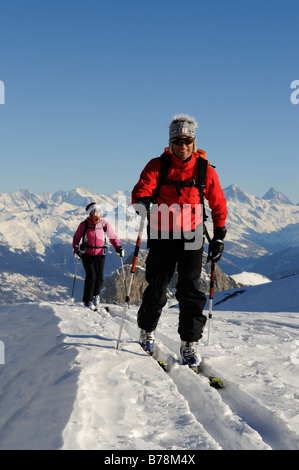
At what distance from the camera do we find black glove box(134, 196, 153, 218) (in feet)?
17.3

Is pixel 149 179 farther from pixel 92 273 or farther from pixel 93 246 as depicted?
pixel 92 273

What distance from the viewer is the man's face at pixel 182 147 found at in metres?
5.49

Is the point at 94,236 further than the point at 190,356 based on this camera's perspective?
Yes

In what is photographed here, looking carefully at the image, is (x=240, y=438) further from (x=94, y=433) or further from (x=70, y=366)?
(x=70, y=366)

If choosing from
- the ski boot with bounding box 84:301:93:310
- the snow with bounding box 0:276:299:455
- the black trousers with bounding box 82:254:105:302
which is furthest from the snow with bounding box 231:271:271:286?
the snow with bounding box 0:276:299:455

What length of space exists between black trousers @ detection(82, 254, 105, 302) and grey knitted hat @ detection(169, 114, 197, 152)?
23.9 ft

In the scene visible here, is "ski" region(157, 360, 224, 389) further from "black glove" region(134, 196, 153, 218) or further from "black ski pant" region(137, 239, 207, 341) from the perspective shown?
"black glove" region(134, 196, 153, 218)

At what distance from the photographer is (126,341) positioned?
6.02m

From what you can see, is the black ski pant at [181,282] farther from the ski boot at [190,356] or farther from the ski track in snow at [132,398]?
the ski track in snow at [132,398]

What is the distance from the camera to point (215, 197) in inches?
222

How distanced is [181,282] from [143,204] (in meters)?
1.34

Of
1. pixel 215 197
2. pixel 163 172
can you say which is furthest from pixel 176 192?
pixel 215 197

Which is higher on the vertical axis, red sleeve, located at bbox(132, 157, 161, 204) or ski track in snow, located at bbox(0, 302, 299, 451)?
red sleeve, located at bbox(132, 157, 161, 204)

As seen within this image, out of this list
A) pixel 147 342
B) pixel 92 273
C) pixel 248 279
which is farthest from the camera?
pixel 248 279
